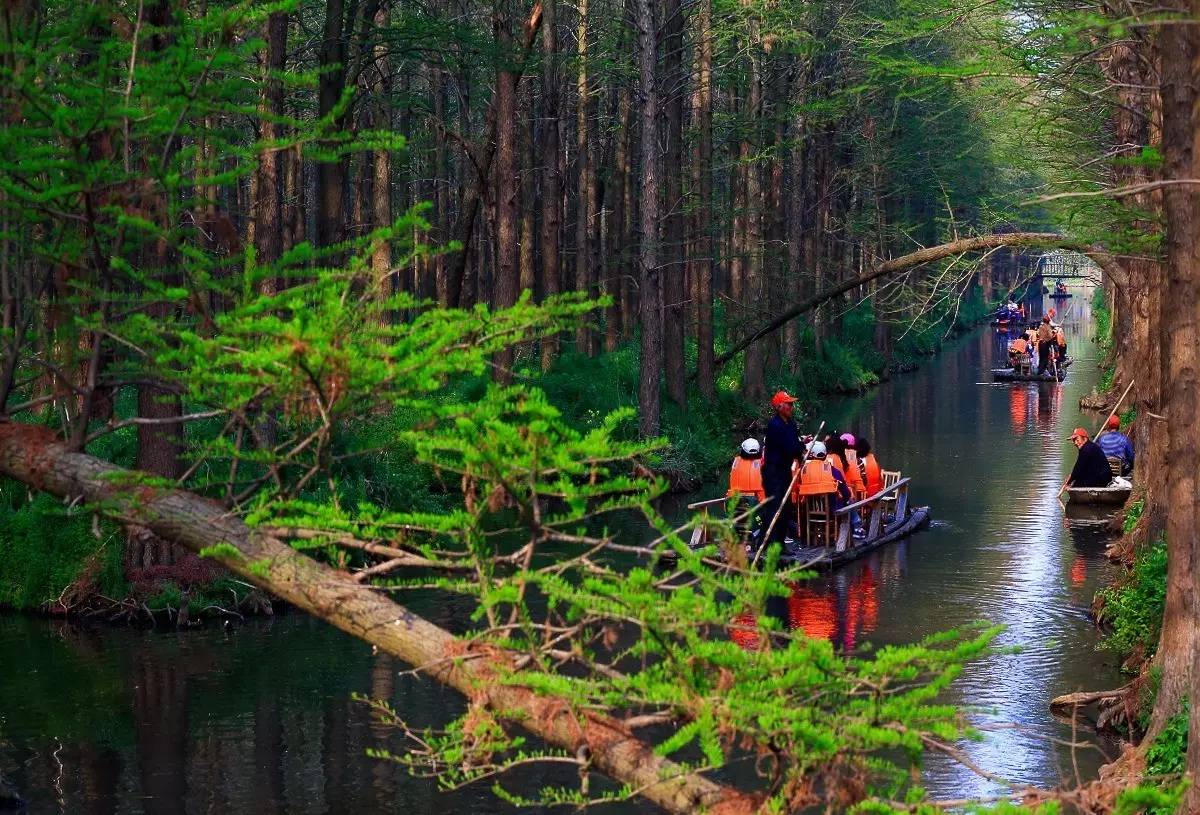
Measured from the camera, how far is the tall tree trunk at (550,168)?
3077 cm

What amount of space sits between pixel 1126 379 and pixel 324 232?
15.1 meters

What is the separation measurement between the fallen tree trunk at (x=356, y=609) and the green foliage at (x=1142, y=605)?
7335 millimetres

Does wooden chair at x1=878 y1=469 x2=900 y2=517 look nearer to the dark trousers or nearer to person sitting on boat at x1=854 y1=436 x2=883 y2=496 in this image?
person sitting on boat at x1=854 y1=436 x2=883 y2=496

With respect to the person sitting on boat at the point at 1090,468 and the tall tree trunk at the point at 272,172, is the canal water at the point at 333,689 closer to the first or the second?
the person sitting on boat at the point at 1090,468

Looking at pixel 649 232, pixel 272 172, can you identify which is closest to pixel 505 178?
pixel 649 232

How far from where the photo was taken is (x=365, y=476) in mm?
21188

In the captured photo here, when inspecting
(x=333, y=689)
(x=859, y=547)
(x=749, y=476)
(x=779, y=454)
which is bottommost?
(x=333, y=689)

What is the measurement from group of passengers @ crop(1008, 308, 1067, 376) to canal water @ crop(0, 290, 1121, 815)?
2625 centimetres

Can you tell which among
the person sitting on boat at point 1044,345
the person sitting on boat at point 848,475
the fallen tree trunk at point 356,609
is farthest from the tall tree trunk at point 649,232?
the person sitting on boat at point 1044,345

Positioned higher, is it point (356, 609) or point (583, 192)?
point (583, 192)

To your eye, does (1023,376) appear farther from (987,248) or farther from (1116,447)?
(987,248)

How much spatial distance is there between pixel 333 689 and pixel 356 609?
764 cm

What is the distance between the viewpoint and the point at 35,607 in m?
17.6

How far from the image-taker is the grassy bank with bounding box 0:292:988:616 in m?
17.2
